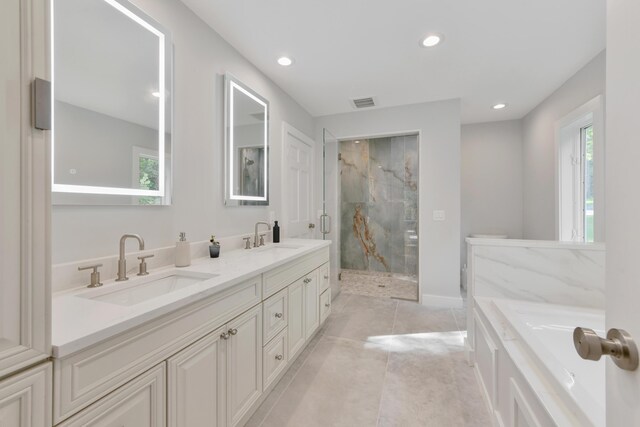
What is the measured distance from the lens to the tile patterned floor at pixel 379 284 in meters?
3.74

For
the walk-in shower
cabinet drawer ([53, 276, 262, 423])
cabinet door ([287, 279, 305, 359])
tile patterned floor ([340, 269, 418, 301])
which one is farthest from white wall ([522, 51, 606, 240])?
cabinet drawer ([53, 276, 262, 423])

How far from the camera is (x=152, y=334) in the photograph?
0.90 m

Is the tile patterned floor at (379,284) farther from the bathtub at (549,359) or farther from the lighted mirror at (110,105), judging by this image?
the lighted mirror at (110,105)

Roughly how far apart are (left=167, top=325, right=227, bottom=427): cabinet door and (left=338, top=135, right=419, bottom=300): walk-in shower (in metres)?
3.18

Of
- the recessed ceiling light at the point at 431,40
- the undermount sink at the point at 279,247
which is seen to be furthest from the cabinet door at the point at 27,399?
the recessed ceiling light at the point at 431,40

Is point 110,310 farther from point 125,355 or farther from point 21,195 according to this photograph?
point 21,195

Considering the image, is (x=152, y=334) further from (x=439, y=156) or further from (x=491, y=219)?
(x=491, y=219)

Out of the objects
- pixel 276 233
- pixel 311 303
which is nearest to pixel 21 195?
pixel 311 303

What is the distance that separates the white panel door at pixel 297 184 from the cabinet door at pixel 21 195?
227 centimetres

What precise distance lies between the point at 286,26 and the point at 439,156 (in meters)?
2.27

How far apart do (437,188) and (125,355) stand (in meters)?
3.29

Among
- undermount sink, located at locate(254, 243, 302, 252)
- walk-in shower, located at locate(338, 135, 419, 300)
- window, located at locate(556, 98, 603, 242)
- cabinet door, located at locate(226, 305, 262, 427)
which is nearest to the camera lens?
cabinet door, located at locate(226, 305, 262, 427)

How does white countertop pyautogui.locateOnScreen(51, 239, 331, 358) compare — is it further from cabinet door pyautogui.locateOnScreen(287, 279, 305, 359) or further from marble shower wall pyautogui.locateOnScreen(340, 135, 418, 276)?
marble shower wall pyautogui.locateOnScreen(340, 135, 418, 276)

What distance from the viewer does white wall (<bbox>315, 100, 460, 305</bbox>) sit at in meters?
3.25
